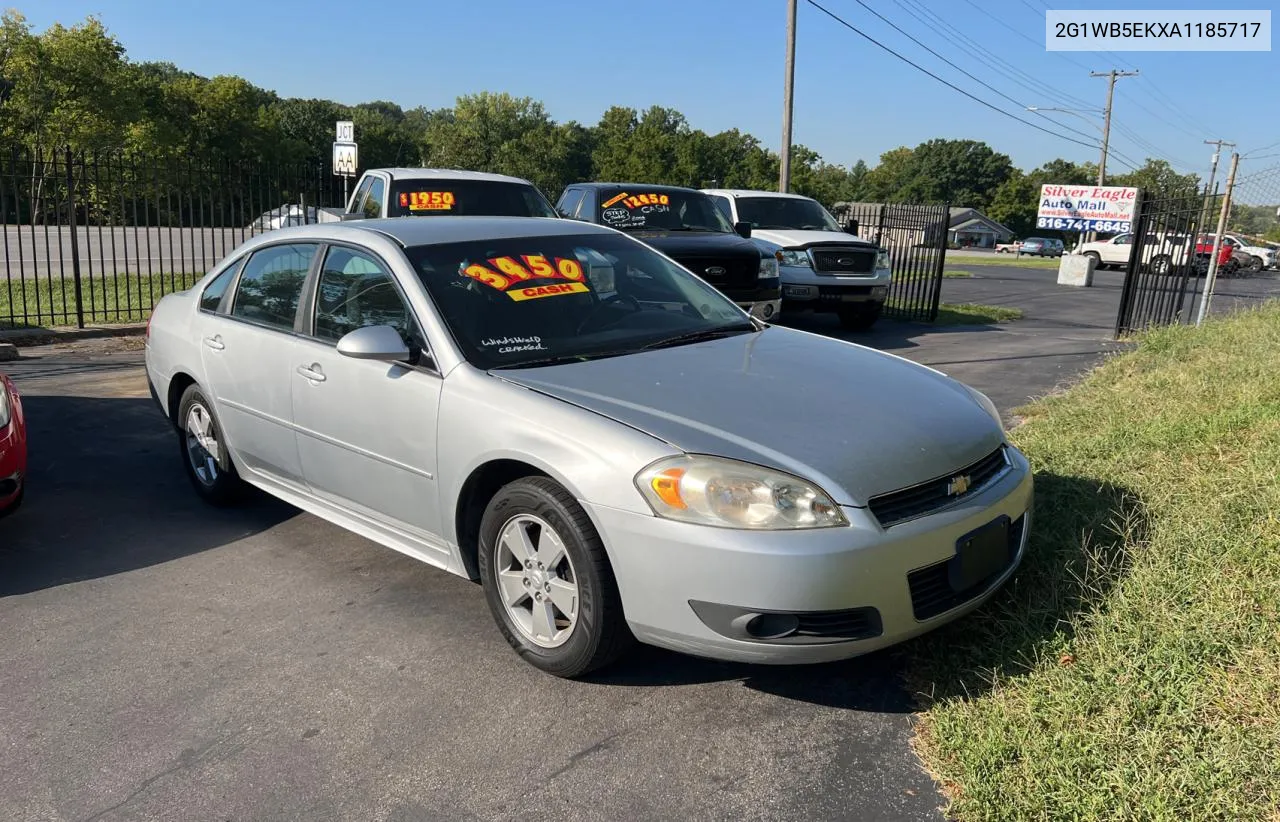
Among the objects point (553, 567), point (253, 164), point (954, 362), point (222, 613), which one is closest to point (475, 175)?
point (253, 164)

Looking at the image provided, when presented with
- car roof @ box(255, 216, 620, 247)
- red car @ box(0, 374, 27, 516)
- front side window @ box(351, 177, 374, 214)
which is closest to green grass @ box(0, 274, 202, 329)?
front side window @ box(351, 177, 374, 214)

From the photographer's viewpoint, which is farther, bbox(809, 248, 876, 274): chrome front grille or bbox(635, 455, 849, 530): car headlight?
bbox(809, 248, 876, 274): chrome front grille

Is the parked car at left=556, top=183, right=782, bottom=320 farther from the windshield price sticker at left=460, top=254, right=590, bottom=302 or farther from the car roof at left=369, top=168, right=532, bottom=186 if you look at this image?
the windshield price sticker at left=460, top=254, right=590, bottom=302

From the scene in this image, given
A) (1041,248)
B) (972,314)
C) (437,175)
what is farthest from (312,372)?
(1041,248)

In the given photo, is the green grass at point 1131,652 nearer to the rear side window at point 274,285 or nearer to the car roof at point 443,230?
the car roof at point 443,230

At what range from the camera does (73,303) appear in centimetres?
1359

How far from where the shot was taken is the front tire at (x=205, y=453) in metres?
5.05

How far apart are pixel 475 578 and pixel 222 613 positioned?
1.20m

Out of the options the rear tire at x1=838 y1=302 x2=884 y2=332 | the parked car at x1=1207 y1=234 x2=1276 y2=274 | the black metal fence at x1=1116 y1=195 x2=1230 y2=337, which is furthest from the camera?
the parked car at x1=1207 y1=234 x2=1276 y2=274

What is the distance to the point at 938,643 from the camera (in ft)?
11.3

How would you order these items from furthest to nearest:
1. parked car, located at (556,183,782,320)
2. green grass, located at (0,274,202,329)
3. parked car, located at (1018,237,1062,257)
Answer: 1. parked car, located at (1018,237,1062,257)
2. green grass, located at (0,274,202,329)
3. parked car, located at (556,183,782,320)

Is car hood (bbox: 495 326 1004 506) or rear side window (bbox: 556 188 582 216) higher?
rear side window (bbox: 556 188 582 216)

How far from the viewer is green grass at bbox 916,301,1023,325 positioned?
1432cm

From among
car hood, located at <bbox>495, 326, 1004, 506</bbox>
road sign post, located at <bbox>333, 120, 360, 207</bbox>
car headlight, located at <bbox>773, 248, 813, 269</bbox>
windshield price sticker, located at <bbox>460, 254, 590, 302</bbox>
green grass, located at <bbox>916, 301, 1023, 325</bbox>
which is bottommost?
green grass, located at <bbox>916, 301, 1023, 325</bbox>
